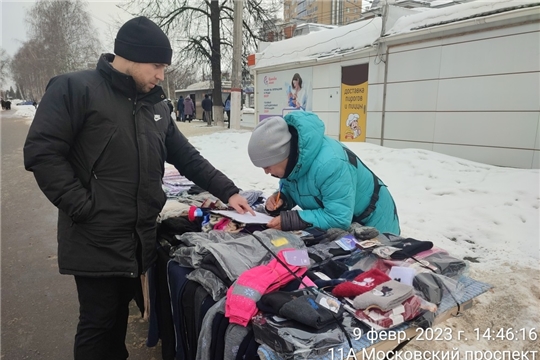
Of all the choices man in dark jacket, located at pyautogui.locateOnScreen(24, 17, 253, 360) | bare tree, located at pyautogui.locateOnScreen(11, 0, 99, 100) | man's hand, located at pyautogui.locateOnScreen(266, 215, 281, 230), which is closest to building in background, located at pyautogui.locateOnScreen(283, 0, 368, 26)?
bare tree, located at pyautogui.locateOnScreen(11, 0, 99, 100)

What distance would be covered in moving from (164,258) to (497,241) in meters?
3.69

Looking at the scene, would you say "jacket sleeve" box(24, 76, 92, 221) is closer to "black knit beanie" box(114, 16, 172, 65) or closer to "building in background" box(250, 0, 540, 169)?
"black knit beanie" box(114, 16, 172, 65)

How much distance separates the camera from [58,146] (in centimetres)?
158

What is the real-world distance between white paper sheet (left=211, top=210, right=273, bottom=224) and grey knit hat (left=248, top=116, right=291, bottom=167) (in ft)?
1.11

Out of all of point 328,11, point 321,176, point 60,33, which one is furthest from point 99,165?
→ point 60,33

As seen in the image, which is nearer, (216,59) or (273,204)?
(273,204)

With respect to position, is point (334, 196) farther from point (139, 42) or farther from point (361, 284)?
point (139, 42)

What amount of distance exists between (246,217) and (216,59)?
16392 millimetres

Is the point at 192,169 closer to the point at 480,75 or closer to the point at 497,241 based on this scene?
the point at 497,241

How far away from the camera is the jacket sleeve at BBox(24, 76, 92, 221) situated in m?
1.55

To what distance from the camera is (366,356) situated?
1.29 metres

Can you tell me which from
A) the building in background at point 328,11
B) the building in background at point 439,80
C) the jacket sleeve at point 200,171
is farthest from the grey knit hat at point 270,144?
the building in background at point 328,11

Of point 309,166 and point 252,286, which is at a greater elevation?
point 309,166

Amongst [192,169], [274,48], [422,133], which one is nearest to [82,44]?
[274,48]
